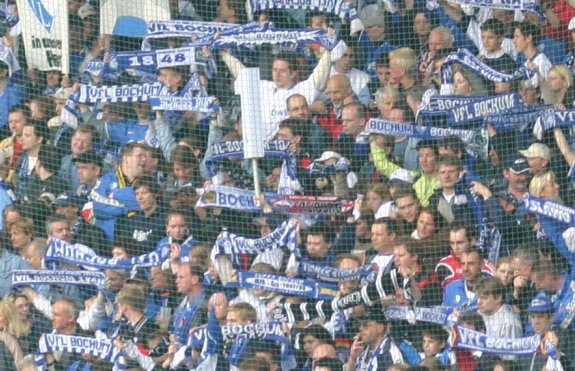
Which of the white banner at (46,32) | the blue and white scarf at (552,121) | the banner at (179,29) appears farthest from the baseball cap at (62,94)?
the blue and white scarf at (552,121)

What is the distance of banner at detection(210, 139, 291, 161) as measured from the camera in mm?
13328

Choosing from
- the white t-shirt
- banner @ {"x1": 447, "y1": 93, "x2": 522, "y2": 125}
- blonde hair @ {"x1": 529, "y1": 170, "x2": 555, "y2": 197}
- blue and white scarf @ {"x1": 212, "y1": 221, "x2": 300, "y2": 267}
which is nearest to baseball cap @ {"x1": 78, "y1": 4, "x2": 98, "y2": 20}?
the white t-shirt

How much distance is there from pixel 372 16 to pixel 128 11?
61.6 inches

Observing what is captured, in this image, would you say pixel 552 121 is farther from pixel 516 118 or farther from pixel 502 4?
pixel 502 4

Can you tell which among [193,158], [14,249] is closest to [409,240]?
[193,158]

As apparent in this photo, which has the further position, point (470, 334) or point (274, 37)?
point (274, 37)

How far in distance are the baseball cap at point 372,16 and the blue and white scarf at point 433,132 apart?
83 centimetres

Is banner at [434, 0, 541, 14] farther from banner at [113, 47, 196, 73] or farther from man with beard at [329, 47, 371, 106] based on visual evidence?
banner at [113, 47, 196, 73]

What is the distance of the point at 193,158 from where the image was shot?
526 inches

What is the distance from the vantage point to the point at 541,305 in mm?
12172

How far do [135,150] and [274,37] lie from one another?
1247 millimetres

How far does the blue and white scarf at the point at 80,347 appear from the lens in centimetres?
1250

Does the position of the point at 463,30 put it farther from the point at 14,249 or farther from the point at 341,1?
the point at 14,249

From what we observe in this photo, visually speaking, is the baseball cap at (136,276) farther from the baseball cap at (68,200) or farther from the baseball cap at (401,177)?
the baseball cap at (401,177)
